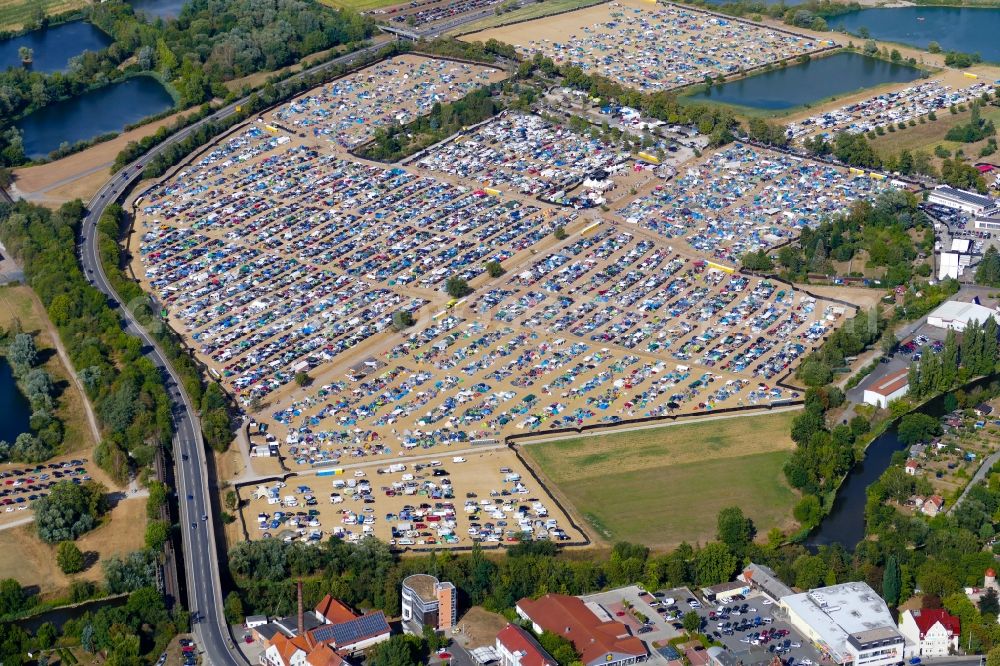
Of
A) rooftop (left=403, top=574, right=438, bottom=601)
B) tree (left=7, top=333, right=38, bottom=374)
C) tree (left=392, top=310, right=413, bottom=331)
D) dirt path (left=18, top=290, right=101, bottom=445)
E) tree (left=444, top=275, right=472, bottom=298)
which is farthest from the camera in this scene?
tree (left=444, top=275, right=472, bottom=298)

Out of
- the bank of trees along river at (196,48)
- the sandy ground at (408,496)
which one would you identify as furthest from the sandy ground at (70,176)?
the sandy ground at (408,496)

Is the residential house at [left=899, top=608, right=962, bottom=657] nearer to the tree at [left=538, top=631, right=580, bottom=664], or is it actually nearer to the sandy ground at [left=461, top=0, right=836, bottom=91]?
the tree at [left=538, top=631, right=580, bottom=664]

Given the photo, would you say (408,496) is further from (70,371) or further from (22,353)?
(22,353)

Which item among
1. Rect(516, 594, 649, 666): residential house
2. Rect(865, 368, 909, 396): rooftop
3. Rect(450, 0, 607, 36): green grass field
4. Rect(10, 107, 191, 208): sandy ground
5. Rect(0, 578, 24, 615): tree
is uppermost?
Rect(450, 0, 607, 36): green grass field

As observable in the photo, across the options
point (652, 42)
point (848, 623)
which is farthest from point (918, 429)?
point (652, 42)

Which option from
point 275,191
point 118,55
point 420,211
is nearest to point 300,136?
point 275,191

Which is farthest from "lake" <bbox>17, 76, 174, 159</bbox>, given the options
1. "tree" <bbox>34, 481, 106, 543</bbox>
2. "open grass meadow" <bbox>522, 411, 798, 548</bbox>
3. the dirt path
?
"open grass meadow" <bbox>522, 411, 798, 548</bbox>

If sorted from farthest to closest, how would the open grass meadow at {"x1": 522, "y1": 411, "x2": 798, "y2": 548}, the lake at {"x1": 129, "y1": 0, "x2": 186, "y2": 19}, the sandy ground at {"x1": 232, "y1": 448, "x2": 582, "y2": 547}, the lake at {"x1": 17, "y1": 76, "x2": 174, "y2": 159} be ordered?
the lake at {"x1": 129, "y1": 0, "x2": 186, "y2": 19} < the lake at {"x1": 17, "y1": 76, "x2": 174, "y2": 159} < the open grass meadow at {"x1": 522, "y1": 411, "x2": 798, "y2": 548} < the sandy ground at {"x1": 232, "y1": 448, "x2": 582, "y2": 547}
